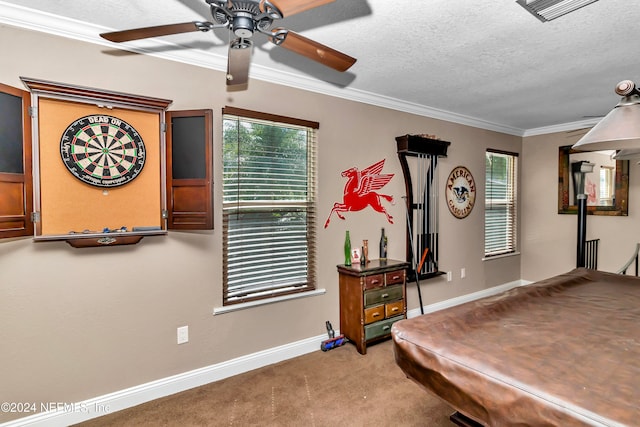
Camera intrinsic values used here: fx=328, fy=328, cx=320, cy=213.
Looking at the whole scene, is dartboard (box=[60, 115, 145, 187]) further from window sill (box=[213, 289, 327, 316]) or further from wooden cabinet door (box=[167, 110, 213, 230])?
window sill (box=[213, 289, 327, 316])

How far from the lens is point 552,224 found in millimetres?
5004

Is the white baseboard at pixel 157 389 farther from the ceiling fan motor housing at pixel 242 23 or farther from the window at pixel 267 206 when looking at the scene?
the ceiling fan motor housing at pixel 242 23

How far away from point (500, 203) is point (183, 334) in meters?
4.74

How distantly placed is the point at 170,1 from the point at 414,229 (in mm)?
3250

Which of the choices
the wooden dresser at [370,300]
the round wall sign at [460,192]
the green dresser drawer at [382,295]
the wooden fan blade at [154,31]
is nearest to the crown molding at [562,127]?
the round wall sign at [460,192]

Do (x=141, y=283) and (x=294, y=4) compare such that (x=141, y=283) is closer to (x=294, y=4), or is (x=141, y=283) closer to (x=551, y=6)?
(x=294, y=4)

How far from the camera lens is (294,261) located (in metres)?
3.12

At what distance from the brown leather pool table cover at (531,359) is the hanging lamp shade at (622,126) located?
0.90m

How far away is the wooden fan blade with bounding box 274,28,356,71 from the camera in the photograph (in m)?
1.54

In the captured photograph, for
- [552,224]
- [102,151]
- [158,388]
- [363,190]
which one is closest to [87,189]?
[102,151]

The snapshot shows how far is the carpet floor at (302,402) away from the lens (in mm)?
2170

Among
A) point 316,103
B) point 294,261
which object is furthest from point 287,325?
point 316,103

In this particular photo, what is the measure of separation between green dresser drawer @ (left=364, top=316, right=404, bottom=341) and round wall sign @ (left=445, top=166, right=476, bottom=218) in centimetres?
193

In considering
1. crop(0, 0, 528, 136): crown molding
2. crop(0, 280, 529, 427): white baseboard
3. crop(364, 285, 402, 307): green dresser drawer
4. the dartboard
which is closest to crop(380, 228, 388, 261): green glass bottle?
crop(364, 285, 402, 307): green dresser drawer
